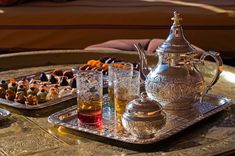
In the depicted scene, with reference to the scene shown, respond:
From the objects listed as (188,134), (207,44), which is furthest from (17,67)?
(207,44)

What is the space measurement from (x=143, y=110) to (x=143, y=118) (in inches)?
0.6

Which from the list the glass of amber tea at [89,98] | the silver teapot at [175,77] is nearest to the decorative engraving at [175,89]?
the silver teapot at [175,77]

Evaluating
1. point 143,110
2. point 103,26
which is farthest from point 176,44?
point 103,26

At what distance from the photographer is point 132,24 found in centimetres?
290

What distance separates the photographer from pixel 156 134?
1.09m

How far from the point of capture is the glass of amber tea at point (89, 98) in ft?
3.84

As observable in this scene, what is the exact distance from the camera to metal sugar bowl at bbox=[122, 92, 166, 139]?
1.05 metres

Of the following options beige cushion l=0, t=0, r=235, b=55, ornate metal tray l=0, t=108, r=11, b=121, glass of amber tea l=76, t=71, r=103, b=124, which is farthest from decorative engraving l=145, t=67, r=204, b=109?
beige cushion l=0, t=0, r=235, b=55

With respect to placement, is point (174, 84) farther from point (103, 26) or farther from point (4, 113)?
point (103, 26)

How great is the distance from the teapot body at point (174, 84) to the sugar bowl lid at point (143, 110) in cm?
13

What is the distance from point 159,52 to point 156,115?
0.69 ft

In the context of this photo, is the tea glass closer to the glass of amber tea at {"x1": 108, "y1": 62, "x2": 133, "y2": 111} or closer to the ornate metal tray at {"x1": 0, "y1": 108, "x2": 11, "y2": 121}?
the glass of amber tea at {"x1": 108, "y1": 62, "x2": 133, "y2": 111}

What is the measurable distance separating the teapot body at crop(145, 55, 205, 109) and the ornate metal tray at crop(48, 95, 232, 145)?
0.09 ft

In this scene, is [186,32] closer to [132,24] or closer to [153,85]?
[132,24]
